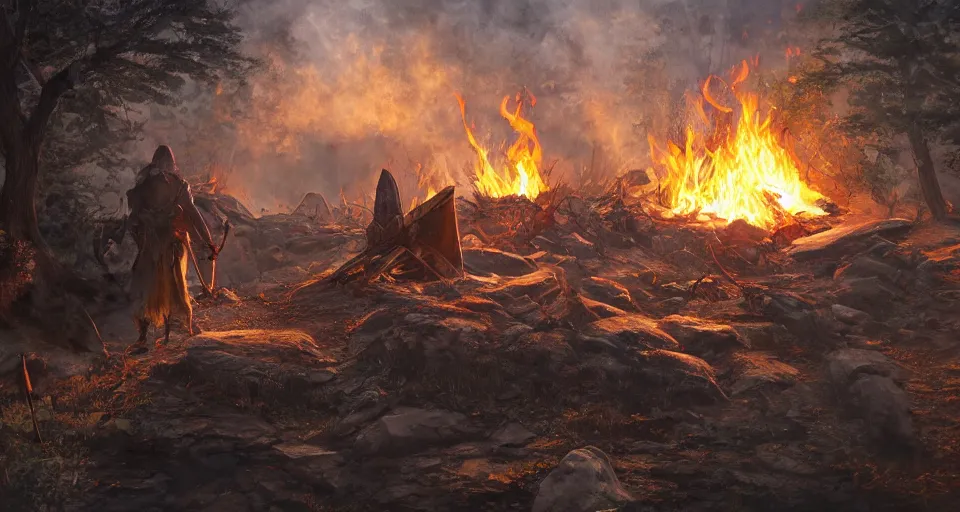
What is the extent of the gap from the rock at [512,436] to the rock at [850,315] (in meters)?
5.50

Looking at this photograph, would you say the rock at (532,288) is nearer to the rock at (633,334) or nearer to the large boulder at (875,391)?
the rock at (633,334)

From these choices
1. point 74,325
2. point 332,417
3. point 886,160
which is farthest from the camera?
point 886,160

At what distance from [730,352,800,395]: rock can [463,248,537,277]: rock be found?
4.79 meters

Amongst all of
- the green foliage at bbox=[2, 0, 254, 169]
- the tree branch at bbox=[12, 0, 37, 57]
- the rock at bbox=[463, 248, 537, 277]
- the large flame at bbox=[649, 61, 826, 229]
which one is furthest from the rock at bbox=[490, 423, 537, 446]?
the large flame at bbox=[649, 61, 826, 229]

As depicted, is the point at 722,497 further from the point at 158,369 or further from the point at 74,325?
the point at 74,325

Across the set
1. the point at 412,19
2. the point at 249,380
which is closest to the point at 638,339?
the point at 249,380

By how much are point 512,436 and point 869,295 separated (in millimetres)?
6771

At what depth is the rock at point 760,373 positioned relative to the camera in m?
7.45

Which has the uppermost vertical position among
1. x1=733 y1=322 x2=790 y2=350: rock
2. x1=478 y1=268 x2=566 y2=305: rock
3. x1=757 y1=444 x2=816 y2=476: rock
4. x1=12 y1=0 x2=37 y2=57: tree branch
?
x1=12 y1=0 x2=37 y2=57: tree branch

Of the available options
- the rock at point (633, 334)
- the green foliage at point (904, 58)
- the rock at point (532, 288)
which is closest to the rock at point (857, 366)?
the rock at point (633, 334)

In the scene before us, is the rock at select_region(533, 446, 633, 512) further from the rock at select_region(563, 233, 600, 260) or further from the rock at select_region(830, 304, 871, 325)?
the rock at select_region(563, 233, 600, 260)

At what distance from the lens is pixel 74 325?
26.0ft

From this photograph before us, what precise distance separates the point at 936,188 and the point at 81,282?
16.3 metres

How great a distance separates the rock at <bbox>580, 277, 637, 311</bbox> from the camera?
1055 centimetres
